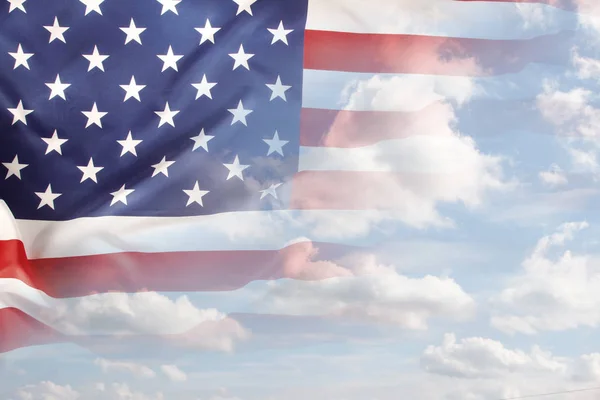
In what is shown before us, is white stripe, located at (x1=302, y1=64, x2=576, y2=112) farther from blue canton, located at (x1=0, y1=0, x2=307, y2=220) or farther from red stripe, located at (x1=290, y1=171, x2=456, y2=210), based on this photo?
red stripe, located at (x1=290, y1=171, x2=456, y2=210)

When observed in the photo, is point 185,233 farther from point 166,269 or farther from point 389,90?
point 389,90

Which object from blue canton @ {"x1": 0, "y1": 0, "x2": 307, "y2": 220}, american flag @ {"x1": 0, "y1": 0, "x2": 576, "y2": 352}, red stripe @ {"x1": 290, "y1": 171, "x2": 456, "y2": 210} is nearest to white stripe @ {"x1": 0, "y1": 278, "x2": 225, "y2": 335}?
american flag @ {"x1": 0, "y1": 0, "x2": 576, "y2": 352}

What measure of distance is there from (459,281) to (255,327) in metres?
0.87

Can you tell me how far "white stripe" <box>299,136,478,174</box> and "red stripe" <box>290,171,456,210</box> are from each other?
0.08ft

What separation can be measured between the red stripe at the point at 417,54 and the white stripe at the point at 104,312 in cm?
117

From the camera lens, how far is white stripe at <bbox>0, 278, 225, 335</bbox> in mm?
3219

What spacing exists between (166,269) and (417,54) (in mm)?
1406

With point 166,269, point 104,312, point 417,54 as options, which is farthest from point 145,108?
point 417,54

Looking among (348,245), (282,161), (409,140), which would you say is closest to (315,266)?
(348,245)

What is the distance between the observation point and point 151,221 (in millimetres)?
3330

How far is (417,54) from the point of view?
3572 mm

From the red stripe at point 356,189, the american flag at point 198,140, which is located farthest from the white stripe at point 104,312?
the red stripe at point 356,189

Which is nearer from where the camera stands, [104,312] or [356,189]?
[104,312]

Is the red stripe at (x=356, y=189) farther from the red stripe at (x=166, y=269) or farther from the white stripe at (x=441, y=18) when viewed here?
the white stripe at (x=441, y=18)
